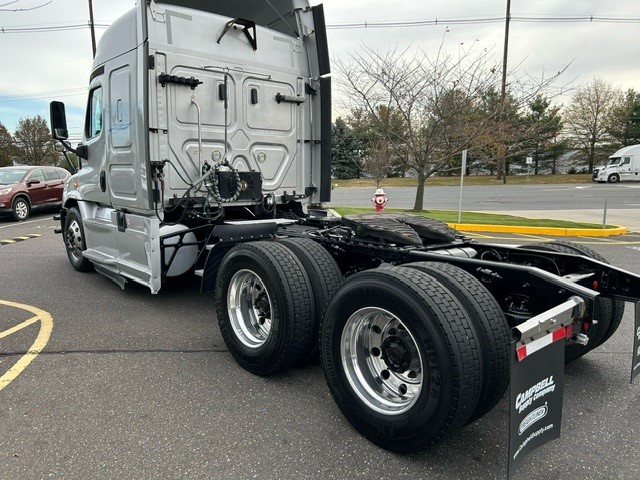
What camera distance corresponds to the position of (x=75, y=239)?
22.7 feet

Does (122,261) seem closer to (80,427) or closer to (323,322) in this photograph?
(80,427)

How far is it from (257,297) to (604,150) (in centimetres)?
5742

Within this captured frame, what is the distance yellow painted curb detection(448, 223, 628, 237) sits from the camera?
11.2 meters

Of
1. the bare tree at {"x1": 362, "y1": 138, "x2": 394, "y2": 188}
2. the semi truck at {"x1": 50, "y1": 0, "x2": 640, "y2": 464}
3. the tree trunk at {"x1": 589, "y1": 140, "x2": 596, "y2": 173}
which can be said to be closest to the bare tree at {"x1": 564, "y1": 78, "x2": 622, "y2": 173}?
the tree trunk at {"x1": 589, "y1": 140, "x2": 596, "y2": 173}

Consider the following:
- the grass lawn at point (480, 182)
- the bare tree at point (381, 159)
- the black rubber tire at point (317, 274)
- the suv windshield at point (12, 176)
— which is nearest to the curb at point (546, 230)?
the bare tree at point (381, 159)

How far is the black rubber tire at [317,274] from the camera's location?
3342 millimetres

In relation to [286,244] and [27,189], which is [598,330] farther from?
[27,189]

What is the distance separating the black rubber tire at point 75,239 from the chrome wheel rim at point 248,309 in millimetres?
3792

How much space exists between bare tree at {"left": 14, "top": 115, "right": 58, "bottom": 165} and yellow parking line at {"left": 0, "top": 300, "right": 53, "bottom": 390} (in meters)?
64.7

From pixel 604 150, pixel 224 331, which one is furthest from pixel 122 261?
pixel 604 150

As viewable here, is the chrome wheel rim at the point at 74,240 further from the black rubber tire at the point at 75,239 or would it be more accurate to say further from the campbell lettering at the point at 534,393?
the campbell lettering at the point at 534,393

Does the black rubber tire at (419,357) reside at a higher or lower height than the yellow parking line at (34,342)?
higher

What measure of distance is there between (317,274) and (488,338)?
4.51ft

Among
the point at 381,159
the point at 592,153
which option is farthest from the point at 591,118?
the point at 381,159
